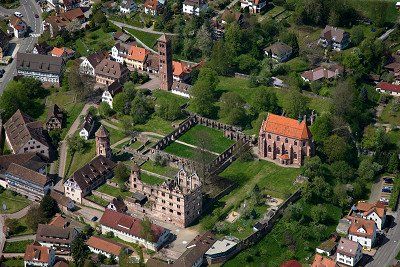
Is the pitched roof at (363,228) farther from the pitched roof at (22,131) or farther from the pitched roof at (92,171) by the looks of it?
the pitched roof at (22,131)

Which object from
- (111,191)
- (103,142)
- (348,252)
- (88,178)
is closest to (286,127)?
(348,252)

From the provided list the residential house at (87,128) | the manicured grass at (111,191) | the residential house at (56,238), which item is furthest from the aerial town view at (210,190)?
the residential house at (87,128)

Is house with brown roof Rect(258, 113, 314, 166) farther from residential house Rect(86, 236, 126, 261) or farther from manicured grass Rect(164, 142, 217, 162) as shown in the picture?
residential house Rect(86, 236, 126, 261)

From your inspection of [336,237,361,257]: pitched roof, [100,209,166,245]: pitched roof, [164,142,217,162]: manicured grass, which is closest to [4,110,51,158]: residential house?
[164,142,217,162]: manicured grass

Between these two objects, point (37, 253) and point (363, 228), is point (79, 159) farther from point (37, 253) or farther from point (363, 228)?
point (363, 228)

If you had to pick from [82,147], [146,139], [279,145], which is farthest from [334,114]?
[82,147]

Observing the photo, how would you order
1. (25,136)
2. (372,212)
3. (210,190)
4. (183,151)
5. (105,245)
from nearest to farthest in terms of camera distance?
(105,245)
(372,212)
(210,190)
(183,151)
(25,136)

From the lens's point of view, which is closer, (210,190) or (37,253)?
(37,253)

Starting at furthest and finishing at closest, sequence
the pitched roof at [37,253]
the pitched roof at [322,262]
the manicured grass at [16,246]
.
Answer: the manicured grass at [16,246] < the pitched roof at [37,253] < the pitched roof at [322,262]
